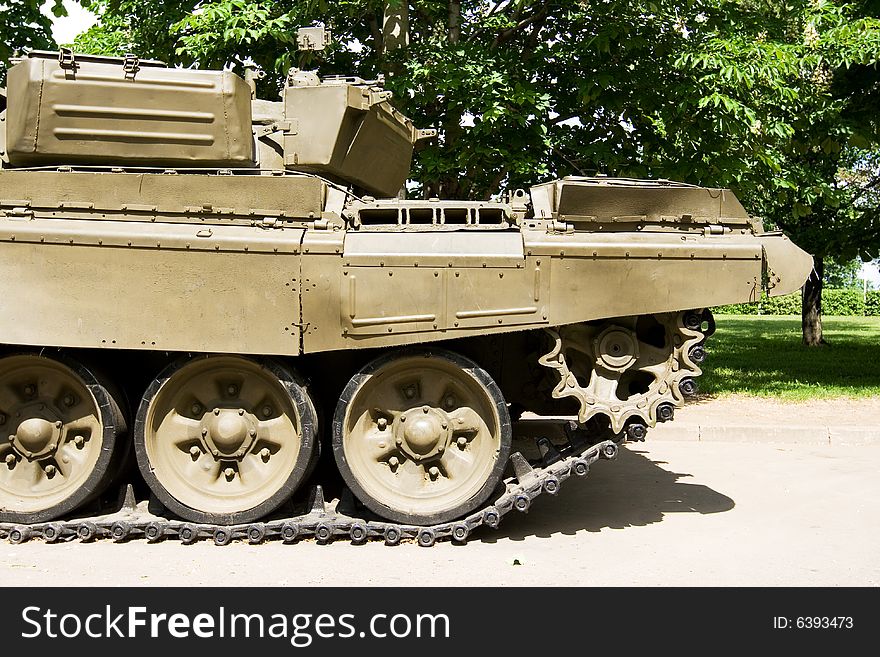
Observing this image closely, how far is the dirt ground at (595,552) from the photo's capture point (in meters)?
5.16

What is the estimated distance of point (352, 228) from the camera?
236 inches

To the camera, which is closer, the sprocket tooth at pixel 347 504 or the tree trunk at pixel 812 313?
the sprocket tooth at pixel 347 504

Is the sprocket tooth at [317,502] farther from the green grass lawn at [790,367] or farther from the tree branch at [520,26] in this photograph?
the green grass lawn at [790,367]

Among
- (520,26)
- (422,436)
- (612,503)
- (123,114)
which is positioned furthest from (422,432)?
(520,26)

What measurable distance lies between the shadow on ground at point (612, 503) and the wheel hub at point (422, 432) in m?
0.66

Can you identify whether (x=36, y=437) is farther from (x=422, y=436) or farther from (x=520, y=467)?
(x=520, y=467)

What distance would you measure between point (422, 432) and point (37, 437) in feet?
8.13

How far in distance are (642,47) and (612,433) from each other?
19.7 feet

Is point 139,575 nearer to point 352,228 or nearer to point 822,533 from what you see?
point 352,228

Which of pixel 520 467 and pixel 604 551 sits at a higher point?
pixel 520 467

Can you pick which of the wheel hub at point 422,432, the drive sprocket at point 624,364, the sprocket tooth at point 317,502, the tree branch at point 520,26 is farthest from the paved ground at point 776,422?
the tree branch at point 520,26

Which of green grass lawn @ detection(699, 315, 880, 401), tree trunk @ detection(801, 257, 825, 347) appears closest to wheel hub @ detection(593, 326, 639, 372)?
green grass lawn @ detection(699, 315, 880, 401)

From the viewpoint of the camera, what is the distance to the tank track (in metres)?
5.85

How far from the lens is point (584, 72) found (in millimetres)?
11148
